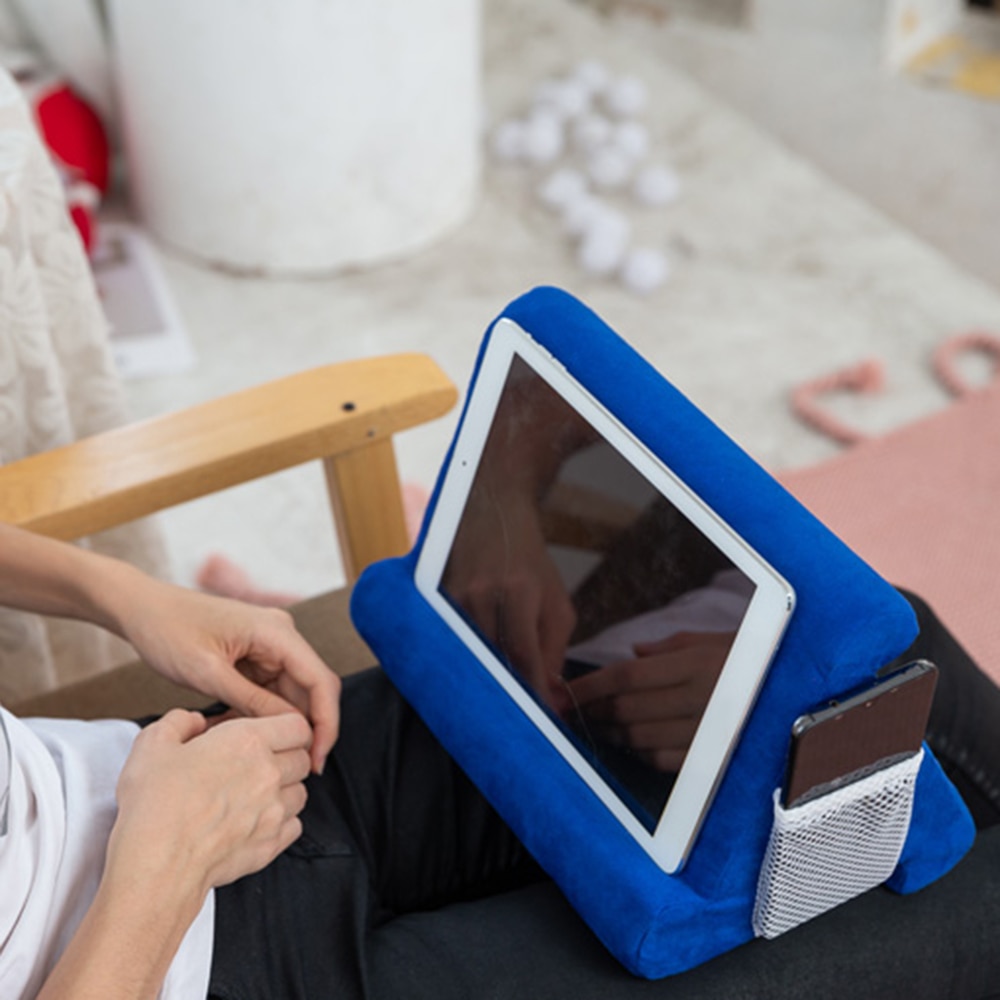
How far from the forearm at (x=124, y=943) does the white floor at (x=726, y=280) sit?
1.01m

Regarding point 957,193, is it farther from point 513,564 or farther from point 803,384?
point 513,564

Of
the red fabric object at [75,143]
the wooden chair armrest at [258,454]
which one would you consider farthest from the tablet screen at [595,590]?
the red fabric object at [75,143]

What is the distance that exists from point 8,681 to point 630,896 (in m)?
0.69

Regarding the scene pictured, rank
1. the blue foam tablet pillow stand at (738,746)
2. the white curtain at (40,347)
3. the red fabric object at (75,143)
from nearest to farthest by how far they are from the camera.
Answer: the blue foam tablet pillow stand at (738,746), the white curtain at (40,347), the red fabric object at (75,143)

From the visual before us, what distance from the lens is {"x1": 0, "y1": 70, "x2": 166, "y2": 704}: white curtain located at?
1154mm

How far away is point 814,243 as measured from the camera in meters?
2.32

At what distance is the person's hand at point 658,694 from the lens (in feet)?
2.48

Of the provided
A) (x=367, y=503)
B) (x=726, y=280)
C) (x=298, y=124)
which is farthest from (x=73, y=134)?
(x=367, y=503)

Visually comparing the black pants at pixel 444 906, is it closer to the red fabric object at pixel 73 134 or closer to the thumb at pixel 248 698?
the thumb at pixel 248 698

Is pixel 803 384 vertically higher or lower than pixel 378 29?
lower

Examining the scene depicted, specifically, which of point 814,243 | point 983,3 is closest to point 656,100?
point 814,243

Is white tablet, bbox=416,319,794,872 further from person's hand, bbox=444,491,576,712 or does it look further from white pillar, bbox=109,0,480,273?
white pillar, bbox=109,0,480,273

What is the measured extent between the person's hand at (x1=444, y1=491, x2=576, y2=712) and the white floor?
85 centimetres

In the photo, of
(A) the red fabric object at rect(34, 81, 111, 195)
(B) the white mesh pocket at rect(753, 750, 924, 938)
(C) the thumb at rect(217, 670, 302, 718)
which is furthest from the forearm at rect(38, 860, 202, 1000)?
(A) the red fabric object at rect(34, 81, 111, 195)
